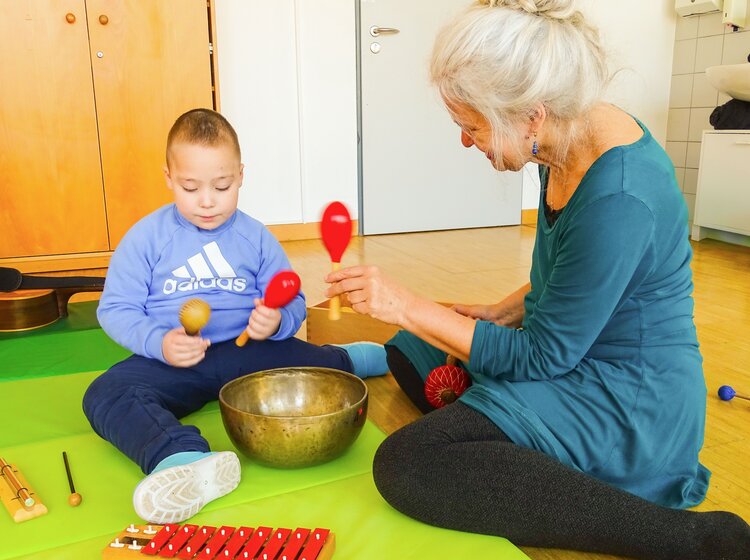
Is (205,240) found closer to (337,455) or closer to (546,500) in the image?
(337,455)

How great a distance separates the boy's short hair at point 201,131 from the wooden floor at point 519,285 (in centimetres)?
62

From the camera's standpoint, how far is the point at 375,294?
1.05 m

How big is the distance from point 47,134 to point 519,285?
1860 mm

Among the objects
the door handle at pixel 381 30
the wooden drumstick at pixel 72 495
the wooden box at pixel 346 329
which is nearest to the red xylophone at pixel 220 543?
the wooden drumstick at pixel 72 495

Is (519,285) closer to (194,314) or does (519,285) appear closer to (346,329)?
(346,329)

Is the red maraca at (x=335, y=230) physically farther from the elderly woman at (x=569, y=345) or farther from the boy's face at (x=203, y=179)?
the boy's face at (x=203, y=179)

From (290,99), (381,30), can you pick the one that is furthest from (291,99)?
(381,30)

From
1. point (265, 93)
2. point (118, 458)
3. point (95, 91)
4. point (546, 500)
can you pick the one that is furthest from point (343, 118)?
A: point (546, 500)

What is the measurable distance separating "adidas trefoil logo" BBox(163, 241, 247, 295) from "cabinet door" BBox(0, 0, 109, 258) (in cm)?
160

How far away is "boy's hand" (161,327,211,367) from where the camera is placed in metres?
1.21

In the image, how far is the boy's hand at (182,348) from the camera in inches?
47.8

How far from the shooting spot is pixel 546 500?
3.10 feet

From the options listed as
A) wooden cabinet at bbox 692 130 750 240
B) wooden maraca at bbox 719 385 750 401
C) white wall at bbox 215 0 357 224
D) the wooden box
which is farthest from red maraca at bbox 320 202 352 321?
wooden cabinet at bbox 692 130 750 240

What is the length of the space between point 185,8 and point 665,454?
2471 mm
